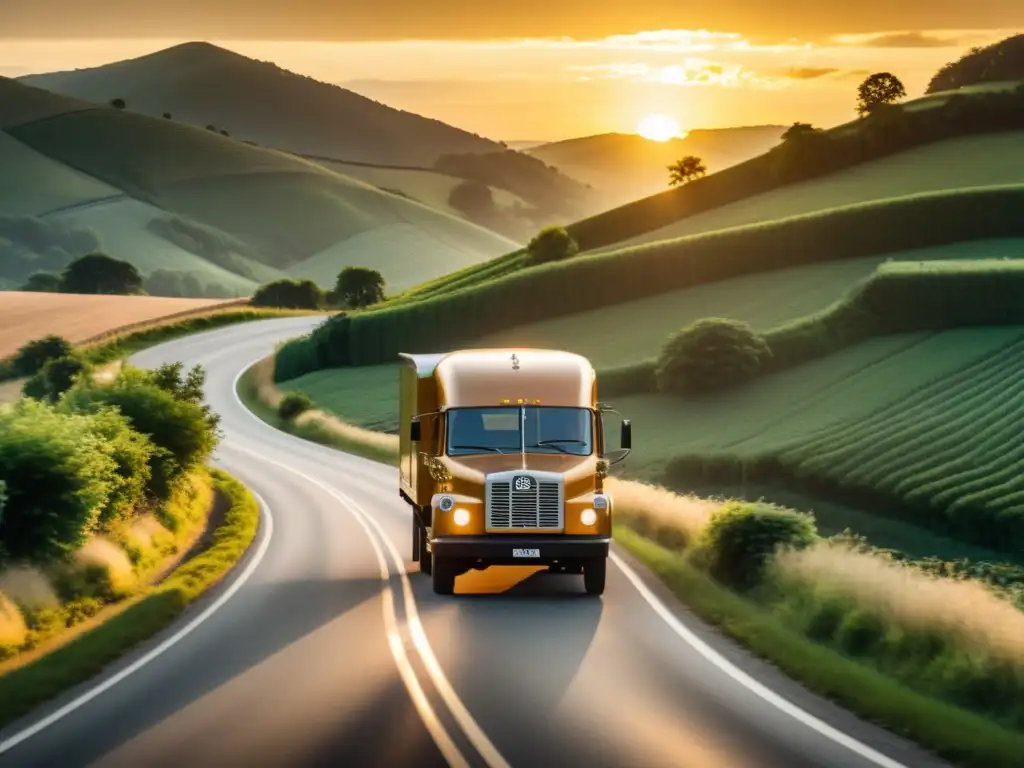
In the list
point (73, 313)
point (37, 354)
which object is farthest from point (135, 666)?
point (73, 313)

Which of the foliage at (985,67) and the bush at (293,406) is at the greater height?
the foliage at (985,67)

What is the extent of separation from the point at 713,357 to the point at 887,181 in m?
41.1

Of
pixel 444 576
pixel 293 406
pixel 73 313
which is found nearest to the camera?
pixel 444 576

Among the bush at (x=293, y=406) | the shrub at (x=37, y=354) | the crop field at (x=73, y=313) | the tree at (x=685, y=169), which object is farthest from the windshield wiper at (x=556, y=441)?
the tree at (x=685, y=169)

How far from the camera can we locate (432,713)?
16.1 metres

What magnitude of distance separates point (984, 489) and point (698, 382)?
25.1m

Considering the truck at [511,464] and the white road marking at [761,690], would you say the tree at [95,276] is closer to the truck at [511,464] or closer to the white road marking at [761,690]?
the truck at [511,464]

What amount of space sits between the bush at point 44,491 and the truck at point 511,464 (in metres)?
5.53

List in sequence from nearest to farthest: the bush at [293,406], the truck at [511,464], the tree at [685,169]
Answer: the truck at [511,464]
the bush at [293,406]
the tree at [685,169]

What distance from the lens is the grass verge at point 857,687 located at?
14359 millimetres

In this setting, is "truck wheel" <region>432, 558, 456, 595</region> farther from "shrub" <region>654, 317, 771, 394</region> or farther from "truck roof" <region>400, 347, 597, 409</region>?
"shrub" <region>654, 317, 771, 394</region>

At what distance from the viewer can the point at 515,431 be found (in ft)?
85.8

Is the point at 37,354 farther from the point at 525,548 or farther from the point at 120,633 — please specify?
the point at 120,633

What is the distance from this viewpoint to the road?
1432 cm
